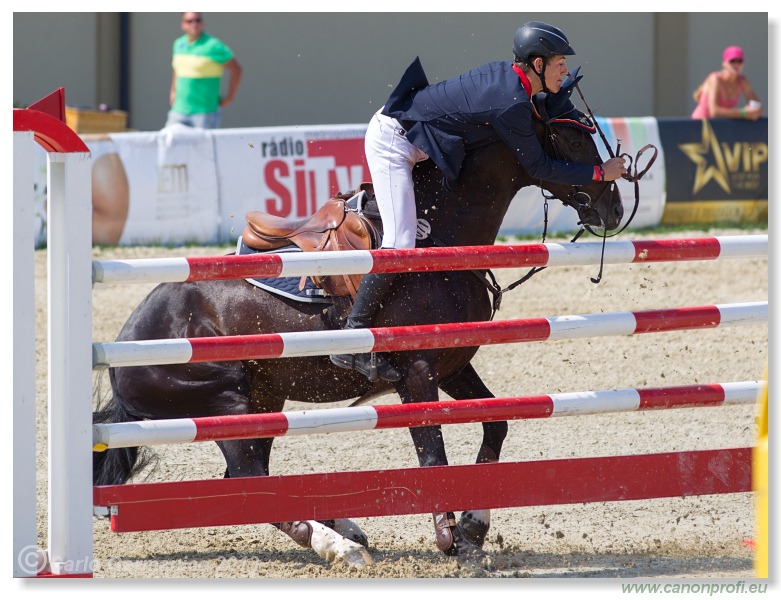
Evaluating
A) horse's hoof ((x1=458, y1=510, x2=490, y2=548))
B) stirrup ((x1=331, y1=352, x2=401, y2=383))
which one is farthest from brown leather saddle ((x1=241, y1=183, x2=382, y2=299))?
horse's hoof ((x1=458, y1=510, x2=490, y2=548))

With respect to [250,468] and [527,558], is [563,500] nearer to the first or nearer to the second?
[527,558]

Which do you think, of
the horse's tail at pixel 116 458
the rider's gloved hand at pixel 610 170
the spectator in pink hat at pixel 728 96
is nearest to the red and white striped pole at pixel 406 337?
the rider's gloved hand at pixel 610 170

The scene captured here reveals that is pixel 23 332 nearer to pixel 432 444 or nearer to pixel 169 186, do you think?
pixel 432 444

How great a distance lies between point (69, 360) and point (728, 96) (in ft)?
36.9

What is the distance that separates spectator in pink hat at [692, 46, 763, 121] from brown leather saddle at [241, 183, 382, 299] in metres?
9.08

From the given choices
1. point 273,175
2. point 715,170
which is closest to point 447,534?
point 273,175

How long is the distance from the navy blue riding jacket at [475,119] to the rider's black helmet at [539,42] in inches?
3.4

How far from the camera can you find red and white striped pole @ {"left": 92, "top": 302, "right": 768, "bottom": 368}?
3820 millimetres

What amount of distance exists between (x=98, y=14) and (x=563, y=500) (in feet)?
45.1

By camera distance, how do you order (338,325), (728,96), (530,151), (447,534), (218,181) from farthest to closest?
(728,96), (218,181), (338,325), (447,534), (530,151)

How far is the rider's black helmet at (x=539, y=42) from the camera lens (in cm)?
452

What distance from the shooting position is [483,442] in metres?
4.96

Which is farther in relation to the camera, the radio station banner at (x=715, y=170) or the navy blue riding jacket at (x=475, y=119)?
the radio station banner at (x=715, y=170)

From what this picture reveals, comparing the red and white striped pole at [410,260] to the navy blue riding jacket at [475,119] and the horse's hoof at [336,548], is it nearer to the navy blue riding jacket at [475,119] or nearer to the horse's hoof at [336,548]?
the navy blue riding jacket at [475,119]
